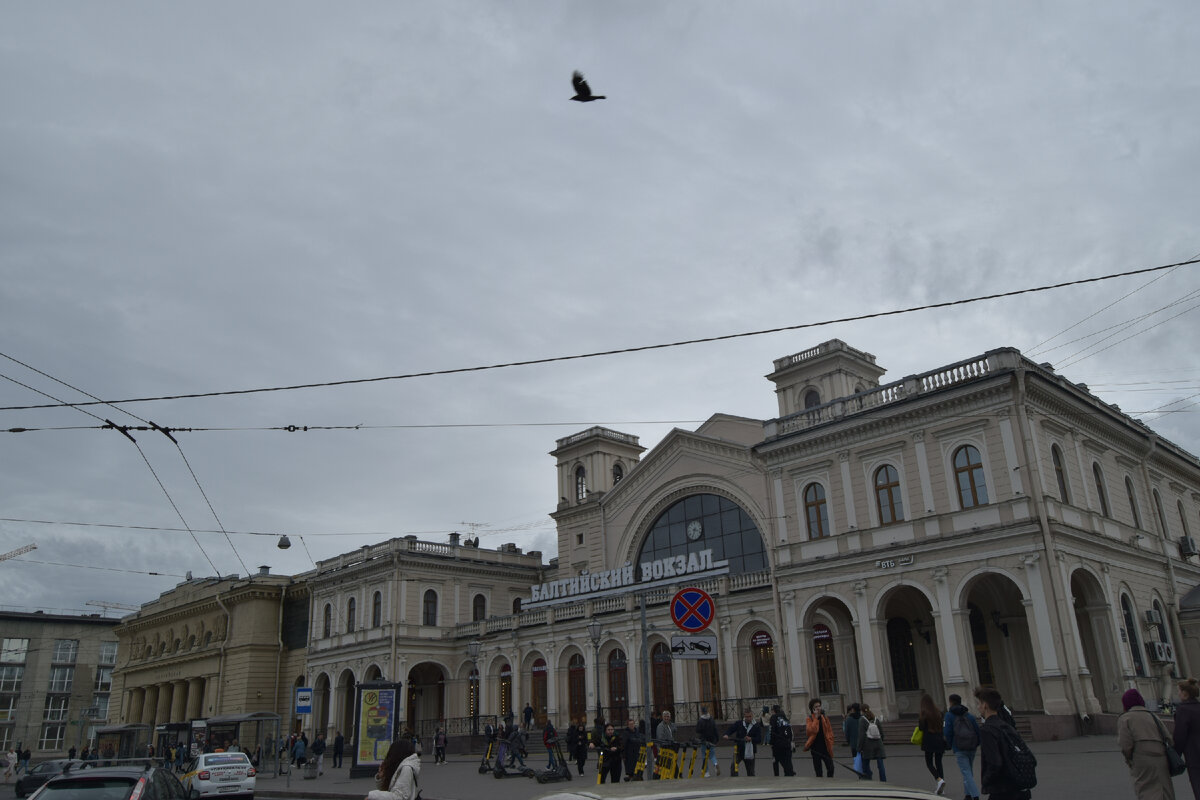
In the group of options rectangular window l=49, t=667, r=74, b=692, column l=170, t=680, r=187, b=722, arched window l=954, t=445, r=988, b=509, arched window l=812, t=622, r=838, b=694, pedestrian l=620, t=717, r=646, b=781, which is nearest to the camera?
pedestrian l=620, t=717, r=646, b=781

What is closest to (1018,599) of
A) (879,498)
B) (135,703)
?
(879,498)

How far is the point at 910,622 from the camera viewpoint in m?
32.5

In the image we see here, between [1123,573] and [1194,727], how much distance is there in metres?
23.8

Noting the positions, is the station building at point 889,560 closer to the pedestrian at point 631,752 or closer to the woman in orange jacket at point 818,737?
the pedestrian at point 631,752

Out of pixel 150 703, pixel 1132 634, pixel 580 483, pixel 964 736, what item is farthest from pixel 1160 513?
pixel 150 703

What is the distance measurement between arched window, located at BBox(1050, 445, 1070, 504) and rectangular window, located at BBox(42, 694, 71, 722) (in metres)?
86.5

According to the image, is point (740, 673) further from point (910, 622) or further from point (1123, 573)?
point (1123, 573)

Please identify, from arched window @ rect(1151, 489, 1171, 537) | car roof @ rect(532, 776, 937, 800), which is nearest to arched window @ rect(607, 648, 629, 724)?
arched window @ rect(1151, 489, 1171, 537)

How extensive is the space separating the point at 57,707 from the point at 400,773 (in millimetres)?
89963

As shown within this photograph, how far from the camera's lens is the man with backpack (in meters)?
8.54

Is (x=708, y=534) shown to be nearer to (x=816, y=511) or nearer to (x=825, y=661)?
(x=825, y=661)

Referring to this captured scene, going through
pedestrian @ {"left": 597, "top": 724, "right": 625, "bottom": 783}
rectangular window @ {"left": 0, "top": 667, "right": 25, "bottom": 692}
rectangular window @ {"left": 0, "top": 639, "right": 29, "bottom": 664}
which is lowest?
pedestrian @ {"left": 597, "top": 724, "right": 625, "bottom": 783}

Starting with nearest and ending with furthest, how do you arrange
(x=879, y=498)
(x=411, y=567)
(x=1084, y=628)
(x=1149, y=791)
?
(x=1149, y=791) < (x=1084, y=628) < (x=879, y=498) < (x=411, y=567)

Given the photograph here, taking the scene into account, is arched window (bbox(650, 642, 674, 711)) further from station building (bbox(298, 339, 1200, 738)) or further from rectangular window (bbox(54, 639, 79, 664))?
rectangular window (bbox(54, 639, 79, 664))
